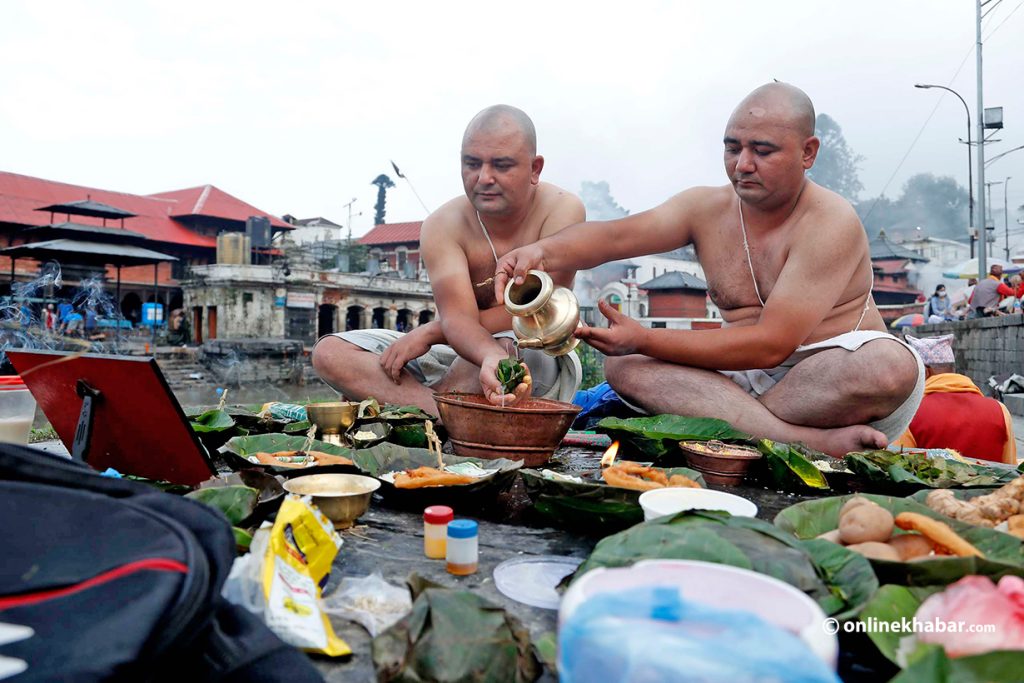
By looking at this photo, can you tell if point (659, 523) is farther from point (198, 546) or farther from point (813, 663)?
point (198, 546)

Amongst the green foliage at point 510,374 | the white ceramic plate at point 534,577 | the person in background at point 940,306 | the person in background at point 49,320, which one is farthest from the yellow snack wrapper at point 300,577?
the person in background at point 940,306

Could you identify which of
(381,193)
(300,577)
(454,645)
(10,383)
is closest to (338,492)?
(300,577)

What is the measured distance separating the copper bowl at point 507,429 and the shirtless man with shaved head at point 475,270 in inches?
41.7

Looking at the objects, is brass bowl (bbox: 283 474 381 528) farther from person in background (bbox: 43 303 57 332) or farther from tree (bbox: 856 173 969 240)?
tree (bbox: 856 173 969 240)

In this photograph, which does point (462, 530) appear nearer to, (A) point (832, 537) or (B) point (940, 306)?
(A) point (832, 537)

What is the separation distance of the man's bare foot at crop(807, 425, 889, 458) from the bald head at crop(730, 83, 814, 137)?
148 centimetres

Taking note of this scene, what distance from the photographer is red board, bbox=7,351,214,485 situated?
1650 millimetres

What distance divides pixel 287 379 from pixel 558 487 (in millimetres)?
26164

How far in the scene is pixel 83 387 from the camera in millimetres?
1750

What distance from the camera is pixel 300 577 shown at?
1167 mm

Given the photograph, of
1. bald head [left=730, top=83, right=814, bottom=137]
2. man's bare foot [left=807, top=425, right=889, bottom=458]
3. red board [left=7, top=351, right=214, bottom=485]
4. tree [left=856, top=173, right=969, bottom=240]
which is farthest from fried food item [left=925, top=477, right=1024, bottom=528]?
tree [left=856, top=173, right=969, bottom=240]

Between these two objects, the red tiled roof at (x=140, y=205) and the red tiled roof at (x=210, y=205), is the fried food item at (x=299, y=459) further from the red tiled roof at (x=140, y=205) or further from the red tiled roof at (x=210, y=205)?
the red tiled roof at (x=210, y=205)

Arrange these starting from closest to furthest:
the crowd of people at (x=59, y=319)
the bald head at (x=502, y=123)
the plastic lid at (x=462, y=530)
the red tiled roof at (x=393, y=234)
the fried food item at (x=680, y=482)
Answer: the plastic lid at (x=462, y=530) < the fried food item at (x=680, y=482) < the bald head at (x=502, y=123) < the crowd of people at (x=59, y=319) < the red tiled roof at (x=393, y=234)

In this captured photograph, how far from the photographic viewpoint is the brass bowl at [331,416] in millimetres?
2721
